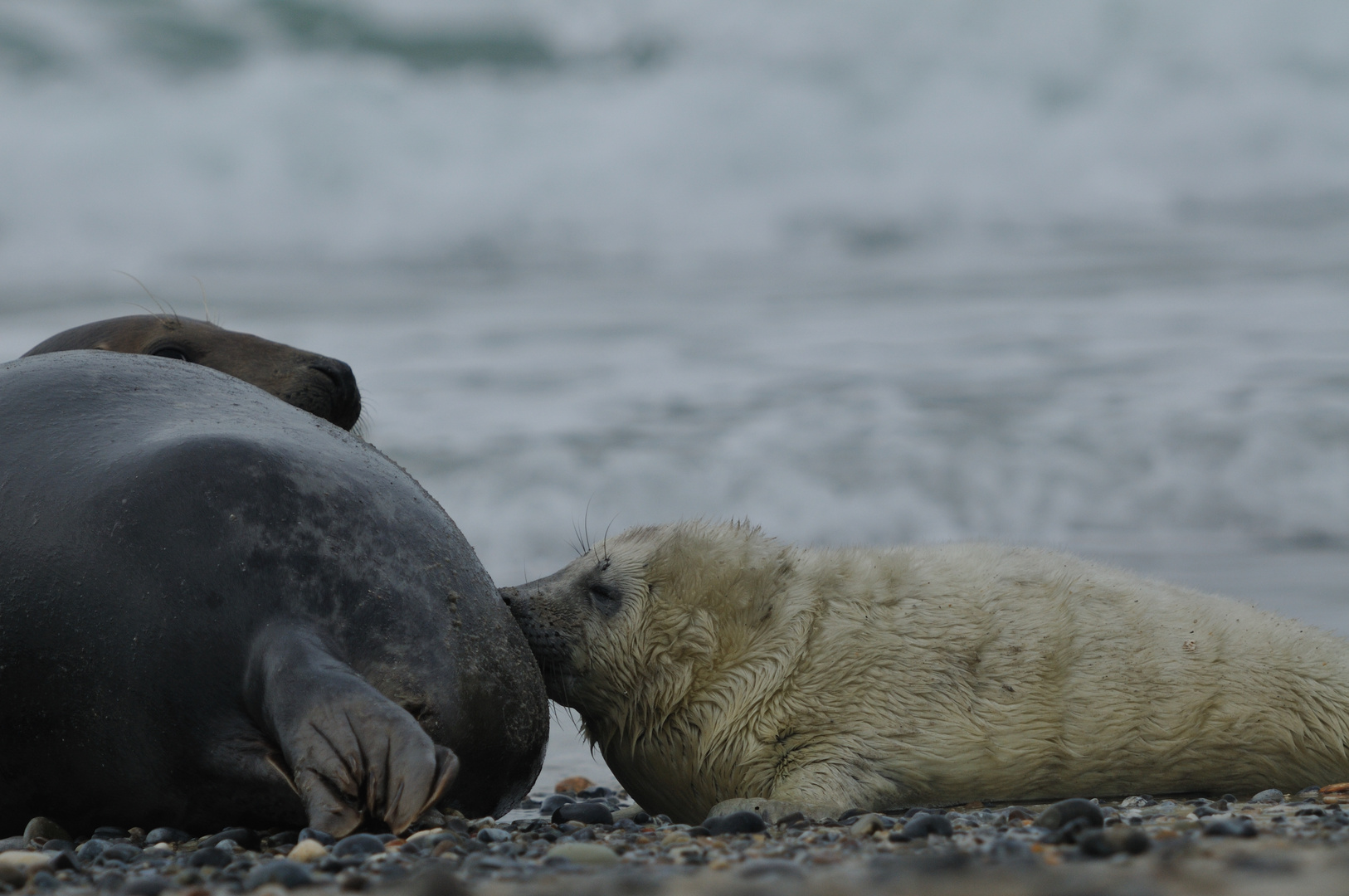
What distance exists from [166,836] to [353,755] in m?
0.57

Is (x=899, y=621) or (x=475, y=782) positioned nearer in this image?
(x=475, y=782)

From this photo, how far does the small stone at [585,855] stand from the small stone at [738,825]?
1.92 feet

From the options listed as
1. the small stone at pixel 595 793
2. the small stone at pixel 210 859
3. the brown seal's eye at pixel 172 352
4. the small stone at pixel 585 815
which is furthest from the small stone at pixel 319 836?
the brown seal's eye at pixel 172 352

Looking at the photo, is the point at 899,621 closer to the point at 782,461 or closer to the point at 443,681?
the point at 443,681

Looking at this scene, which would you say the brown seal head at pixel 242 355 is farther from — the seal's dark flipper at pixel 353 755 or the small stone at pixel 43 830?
the seal's dark flipper at pixel 353 755

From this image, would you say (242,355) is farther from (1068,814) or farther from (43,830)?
(1068,814)

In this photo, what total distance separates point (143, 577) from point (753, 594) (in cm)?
181

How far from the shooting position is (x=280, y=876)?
2.26 meters

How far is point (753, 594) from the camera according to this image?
164 inches

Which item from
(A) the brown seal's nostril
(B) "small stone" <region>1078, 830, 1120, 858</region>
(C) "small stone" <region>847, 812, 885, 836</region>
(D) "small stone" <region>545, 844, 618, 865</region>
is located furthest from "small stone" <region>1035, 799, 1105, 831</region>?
(A) the brown seal's nostril

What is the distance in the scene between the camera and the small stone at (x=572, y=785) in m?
5.06

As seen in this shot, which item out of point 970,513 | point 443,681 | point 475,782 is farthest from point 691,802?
point 970,513

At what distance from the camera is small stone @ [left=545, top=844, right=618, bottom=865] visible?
2.46 meters

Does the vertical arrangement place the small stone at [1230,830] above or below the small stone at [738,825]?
above
